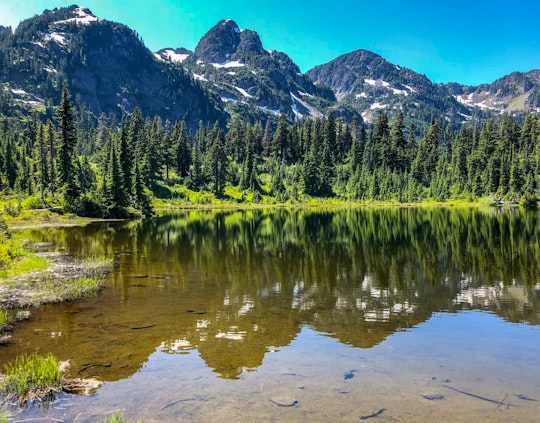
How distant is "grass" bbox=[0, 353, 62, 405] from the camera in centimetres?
1133

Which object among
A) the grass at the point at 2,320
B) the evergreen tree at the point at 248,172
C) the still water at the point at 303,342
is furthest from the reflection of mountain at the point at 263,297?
the evergreen tree at the point at 248,172

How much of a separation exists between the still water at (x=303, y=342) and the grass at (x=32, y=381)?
0.75 m

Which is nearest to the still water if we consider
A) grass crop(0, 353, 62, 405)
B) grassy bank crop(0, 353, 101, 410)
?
grassy bank crop(0, 353, 101, 410)

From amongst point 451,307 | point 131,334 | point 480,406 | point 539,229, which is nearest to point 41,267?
point 131,334

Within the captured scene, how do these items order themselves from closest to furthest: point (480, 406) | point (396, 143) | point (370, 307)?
point (480, 406)
point (370, 307)
point (396, 143)

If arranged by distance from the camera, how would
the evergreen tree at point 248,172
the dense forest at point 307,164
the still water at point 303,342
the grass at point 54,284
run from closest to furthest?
the still water at point 303,342
the grass at point 54,284
the dense forest at point 307,164
the evergreen tree at point 248,172

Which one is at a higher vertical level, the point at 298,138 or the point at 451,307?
the point at 298,138

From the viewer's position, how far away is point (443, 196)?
6240 inches

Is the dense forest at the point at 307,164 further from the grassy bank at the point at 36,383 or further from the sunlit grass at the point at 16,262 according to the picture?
the grassy bank at the point at 36,383

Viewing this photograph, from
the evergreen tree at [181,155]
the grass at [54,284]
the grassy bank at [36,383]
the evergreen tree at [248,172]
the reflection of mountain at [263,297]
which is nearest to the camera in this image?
the grassy bank at [36,383]

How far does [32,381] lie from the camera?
39.2 feet

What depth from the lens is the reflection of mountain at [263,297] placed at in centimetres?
1577

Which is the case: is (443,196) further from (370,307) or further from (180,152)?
(370,307)

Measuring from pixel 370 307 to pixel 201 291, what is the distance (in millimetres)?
9749
